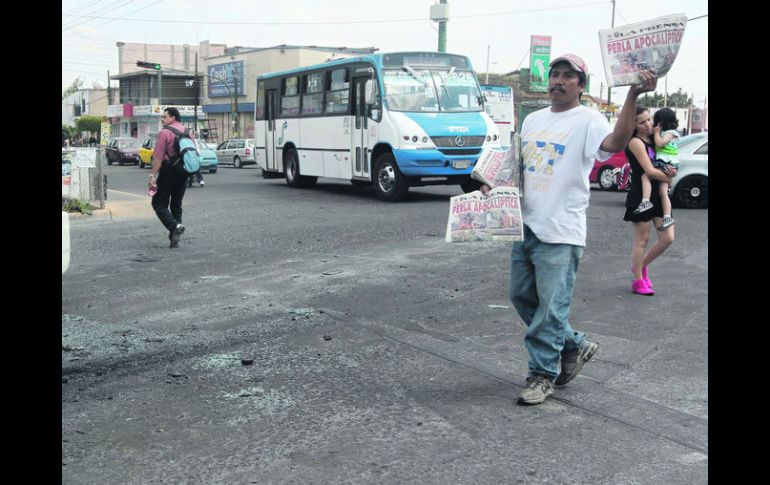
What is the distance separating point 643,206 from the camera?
25.0 feet

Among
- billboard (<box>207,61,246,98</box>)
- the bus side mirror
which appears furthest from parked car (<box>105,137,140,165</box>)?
the bus side mirror

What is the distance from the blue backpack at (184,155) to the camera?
424 inches

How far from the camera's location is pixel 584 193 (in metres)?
4.54

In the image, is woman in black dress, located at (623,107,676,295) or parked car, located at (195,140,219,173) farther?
parked car, located at (195,140,219,173)

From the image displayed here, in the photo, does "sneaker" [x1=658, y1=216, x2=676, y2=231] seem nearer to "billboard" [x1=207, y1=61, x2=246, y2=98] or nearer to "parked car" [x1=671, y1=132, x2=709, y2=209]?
"parked car" [x1=671, y1=132, x2=709, y2=209]

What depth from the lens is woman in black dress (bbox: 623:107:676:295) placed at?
7621mm

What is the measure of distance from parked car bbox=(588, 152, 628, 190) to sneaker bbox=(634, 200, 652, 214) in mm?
12111

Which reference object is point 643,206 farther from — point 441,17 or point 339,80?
point 441,17

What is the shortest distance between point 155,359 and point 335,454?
7.08 feet

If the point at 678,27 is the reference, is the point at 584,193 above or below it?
below

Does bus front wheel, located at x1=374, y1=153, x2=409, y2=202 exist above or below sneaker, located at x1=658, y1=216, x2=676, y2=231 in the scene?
above

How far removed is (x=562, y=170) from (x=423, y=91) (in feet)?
42.0
